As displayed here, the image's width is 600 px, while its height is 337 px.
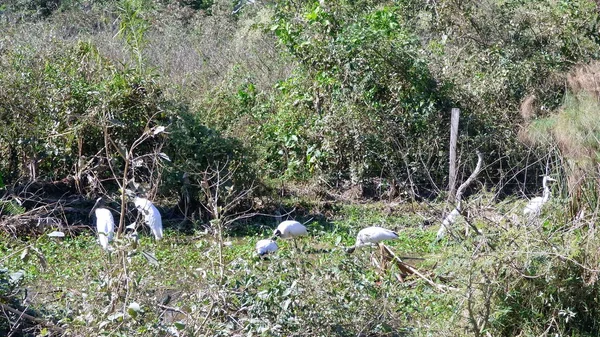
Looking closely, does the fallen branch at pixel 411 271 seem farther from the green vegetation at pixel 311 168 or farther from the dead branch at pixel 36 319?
the dead branch at pixel 36 319

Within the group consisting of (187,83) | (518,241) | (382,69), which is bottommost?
(187,83)

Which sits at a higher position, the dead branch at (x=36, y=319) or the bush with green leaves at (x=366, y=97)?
the dead branch at (x=36, y=319)

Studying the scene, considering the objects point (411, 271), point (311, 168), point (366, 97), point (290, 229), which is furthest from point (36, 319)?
point (366, 97)

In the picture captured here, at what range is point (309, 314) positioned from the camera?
16.3 ft

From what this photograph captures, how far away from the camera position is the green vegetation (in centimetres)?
510

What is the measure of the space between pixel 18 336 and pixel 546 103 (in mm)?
8795

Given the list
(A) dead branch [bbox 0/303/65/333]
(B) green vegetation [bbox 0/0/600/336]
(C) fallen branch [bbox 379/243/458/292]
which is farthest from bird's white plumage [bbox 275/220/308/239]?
(A) dead branch [bbox 0/303/65/333]

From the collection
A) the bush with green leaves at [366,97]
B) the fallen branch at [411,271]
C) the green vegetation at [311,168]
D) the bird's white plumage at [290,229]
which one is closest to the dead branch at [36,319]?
the green vegetation at [311,168]

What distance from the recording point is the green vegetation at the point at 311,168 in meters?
5.10

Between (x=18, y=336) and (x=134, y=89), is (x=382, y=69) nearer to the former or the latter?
(x=134, y=89)

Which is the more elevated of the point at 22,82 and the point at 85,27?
the point at 22,82

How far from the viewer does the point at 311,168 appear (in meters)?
12.0

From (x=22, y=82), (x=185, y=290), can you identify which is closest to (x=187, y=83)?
(x=22, y=82)

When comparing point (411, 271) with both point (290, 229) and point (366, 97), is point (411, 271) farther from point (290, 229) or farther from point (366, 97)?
point (366, 97)
